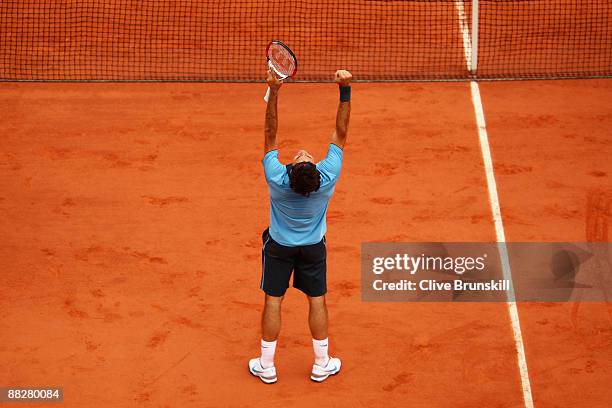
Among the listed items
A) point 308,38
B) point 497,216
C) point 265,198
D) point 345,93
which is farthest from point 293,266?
point 308,38

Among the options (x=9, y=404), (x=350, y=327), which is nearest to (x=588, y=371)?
(x=350, y=327)

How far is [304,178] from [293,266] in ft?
3.65

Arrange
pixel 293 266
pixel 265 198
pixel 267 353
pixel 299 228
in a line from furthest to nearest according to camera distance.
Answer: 1. pixel 265 198
2. pixel 267 353
3. pixel 293 266
4. pixel 299 228

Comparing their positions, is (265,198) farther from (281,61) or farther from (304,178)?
(304,178)

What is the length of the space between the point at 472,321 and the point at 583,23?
8.59 meters

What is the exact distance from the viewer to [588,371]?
10.0 metres

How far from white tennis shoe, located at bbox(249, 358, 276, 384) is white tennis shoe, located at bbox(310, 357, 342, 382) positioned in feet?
1.23

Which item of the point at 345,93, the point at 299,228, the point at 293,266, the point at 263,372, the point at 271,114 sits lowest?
the point at 263,372

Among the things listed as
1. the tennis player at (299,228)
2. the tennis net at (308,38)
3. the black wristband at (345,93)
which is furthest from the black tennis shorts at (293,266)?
the tennis net at (308,38)

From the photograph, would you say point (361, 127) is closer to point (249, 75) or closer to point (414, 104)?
point (414, 104)

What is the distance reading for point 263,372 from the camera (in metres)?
9.91

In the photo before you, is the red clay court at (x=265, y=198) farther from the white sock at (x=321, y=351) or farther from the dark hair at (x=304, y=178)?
the dark hair at (x=304, y=178)

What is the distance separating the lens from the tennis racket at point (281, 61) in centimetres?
938

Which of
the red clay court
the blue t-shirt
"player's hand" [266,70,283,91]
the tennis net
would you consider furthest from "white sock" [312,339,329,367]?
the tennis net
